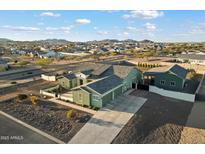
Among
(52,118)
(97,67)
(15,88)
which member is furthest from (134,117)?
(15,88)

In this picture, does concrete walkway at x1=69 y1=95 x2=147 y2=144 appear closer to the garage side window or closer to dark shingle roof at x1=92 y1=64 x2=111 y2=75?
the garage side window

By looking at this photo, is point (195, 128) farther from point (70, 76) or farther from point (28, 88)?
point (28, 88)

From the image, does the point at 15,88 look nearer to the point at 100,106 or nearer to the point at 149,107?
the point at 100,106

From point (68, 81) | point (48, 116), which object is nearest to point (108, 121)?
point (48, 116)

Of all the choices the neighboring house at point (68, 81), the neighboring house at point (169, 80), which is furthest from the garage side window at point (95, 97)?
the neighboring house at point (169, 80)

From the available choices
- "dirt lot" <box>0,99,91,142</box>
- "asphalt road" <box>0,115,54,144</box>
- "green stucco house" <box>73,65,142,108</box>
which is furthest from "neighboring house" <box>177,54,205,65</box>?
"asphalt road" <box>0,115,54,144</box>

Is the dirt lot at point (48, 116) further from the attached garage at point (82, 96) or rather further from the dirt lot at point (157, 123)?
the dirt lot at point (157, 123)
